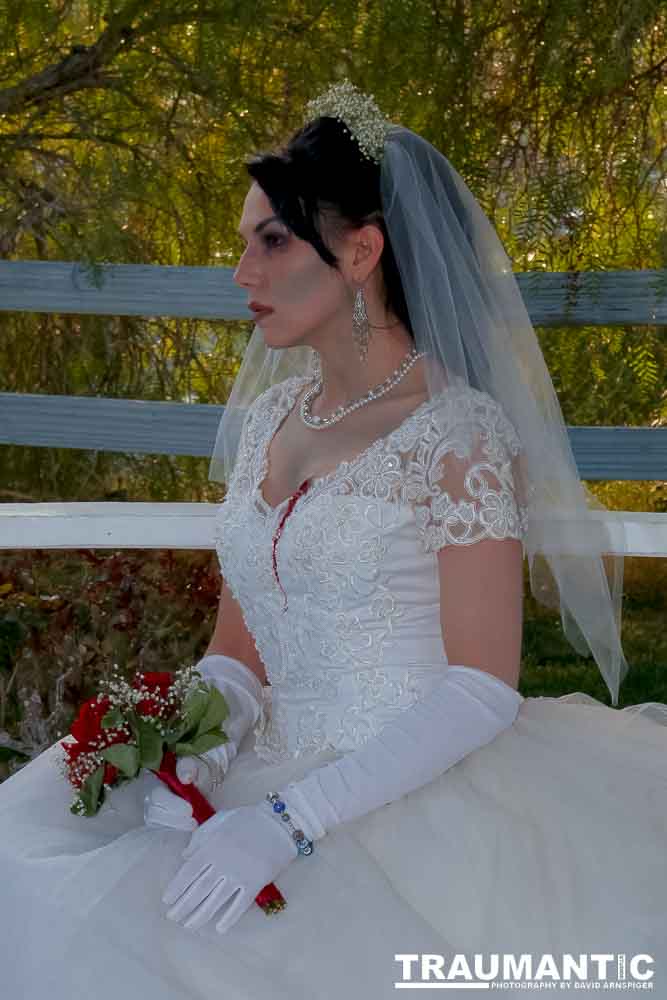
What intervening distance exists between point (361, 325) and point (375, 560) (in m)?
0.38

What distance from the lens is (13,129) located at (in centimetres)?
365

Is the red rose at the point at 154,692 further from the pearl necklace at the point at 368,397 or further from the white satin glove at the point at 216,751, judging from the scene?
the pearl necklace at the point at 368,397

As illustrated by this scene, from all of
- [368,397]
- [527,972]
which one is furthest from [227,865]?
[368,397]

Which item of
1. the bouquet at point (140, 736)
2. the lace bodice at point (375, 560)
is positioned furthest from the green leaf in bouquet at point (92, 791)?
the lace bodice at point (375, 560)

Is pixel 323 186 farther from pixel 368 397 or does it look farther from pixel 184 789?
pixel 184 789

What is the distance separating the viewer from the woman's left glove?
155cm

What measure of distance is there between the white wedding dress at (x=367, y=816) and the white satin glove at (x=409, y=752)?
0.03 meters

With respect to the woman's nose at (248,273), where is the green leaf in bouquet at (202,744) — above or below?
below

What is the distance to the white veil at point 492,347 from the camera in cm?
200

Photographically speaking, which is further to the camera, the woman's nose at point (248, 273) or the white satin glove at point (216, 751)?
the woman's nose at point (248, 273)

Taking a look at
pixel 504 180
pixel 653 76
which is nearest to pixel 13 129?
pixel 504 180

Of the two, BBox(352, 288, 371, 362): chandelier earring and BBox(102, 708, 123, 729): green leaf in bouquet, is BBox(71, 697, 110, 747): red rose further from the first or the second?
BBox(352, 288, 371, 362): chandelier earring

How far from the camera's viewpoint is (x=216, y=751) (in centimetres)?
200

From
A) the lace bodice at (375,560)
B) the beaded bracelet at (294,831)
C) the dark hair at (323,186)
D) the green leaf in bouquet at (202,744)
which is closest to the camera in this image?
the beaded bracelet at (294,831)
